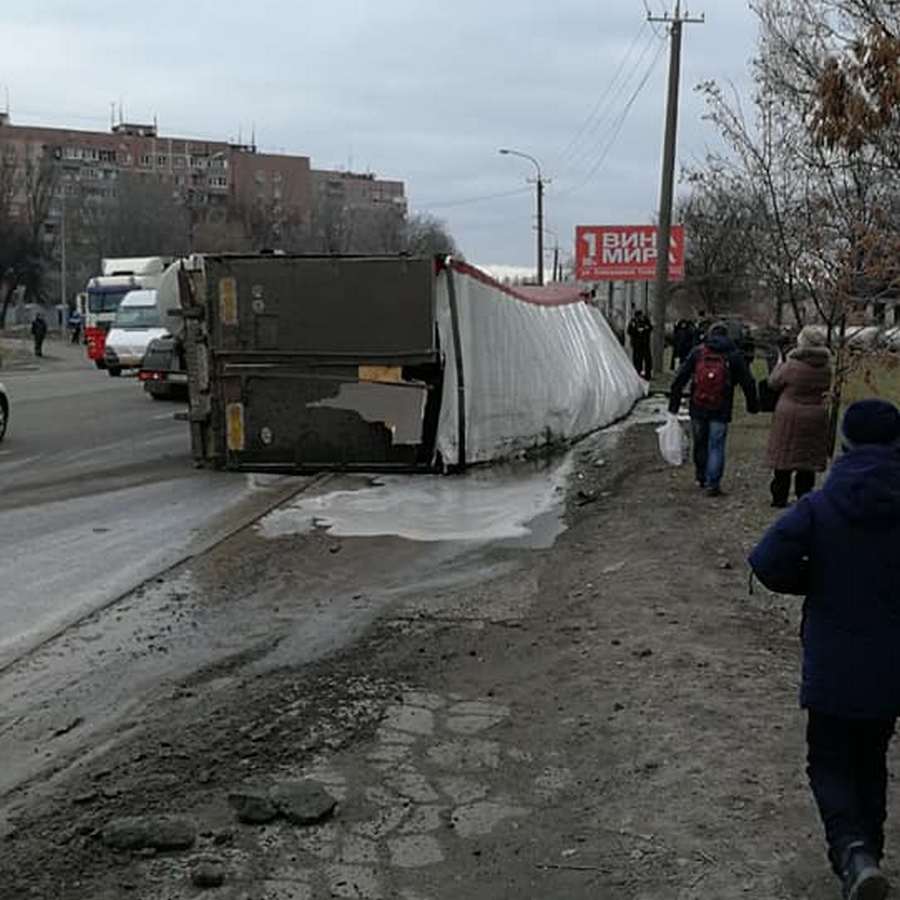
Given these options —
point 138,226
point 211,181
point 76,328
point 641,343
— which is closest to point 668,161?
point 641,343

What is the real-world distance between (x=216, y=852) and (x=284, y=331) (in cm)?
976

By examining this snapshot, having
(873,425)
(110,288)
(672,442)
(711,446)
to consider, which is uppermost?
(110,288)

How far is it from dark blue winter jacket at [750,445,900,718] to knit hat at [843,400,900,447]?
37 mm

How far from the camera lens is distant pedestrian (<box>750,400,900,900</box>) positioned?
3719 mm

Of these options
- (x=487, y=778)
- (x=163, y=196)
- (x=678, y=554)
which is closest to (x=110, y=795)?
(x=487, y=778)

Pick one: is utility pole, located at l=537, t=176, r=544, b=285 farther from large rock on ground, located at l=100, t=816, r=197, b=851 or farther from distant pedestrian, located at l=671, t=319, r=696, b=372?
large rock on ground, located at l=100, t=816, r=197, b=851

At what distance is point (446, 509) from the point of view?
11.9 m

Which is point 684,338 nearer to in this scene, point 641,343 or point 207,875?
point 641,343

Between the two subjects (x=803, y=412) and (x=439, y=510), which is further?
(x=439, y=510)

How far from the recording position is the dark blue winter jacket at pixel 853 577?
3.72m

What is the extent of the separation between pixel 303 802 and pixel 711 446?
312 inches

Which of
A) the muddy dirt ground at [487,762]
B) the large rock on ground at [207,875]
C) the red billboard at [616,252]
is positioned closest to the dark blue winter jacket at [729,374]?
the muddy dirt ground at [487,762]

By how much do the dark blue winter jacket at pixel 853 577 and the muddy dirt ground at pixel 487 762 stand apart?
66 centimetres

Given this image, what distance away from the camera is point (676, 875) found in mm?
3980
